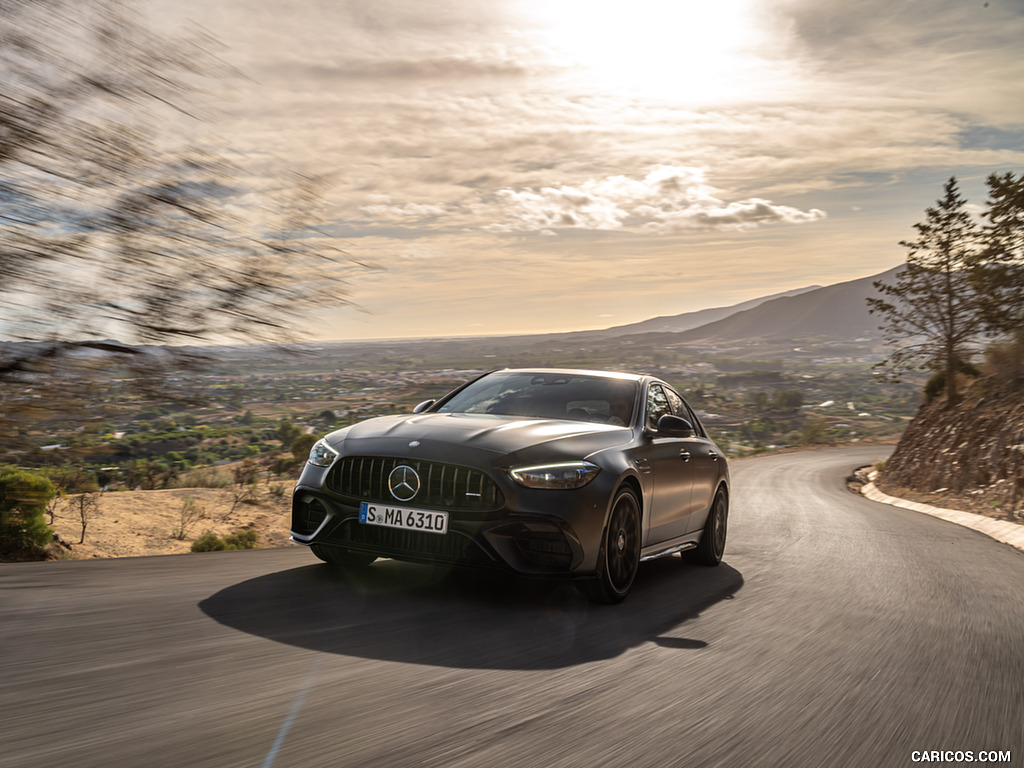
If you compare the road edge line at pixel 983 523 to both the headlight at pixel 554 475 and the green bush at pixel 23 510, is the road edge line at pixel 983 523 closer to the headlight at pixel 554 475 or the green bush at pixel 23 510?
the headlight at pixel 554 475

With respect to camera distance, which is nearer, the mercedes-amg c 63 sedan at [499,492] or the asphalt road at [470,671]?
the asphalt road at [470,671]

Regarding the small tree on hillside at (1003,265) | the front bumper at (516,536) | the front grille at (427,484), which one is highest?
the small tree on hillside at (1003,265)

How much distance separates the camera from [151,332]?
7.07 meters

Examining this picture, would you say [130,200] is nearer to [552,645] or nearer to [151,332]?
[151,332]

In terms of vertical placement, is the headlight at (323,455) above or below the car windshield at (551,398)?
below

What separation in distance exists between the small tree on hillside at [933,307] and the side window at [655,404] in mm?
30025

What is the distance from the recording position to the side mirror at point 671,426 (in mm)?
6922

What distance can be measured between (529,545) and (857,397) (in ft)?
363

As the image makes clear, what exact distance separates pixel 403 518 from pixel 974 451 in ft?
87.4

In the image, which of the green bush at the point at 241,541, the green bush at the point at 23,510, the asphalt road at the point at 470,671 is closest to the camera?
the asphalt road at the point at 470,671

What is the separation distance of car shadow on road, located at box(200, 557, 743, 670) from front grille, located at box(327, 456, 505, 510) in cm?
62

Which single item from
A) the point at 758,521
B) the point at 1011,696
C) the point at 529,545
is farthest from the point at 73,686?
the point at 758,521

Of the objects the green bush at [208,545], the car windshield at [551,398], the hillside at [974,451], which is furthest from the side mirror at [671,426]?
the hillside at [974,451]

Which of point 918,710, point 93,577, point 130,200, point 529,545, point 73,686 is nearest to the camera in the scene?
point 73,686
